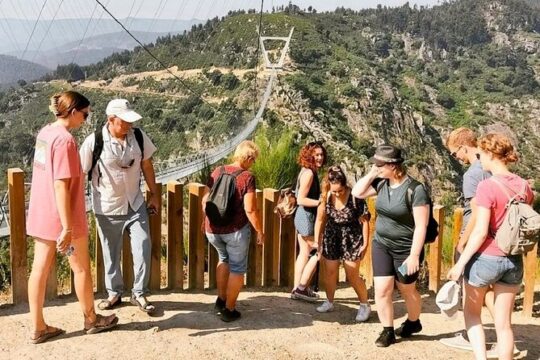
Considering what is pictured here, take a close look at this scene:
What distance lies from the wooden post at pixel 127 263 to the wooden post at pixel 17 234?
21.4 inches

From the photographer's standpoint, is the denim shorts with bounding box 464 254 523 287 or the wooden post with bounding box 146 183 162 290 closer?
the denim shorts with bounding box 464 254 523 287

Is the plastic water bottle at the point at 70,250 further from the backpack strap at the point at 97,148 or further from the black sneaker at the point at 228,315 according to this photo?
the black sneaker at the point at 228,315

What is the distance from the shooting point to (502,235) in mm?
2773

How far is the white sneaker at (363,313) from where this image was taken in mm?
3785

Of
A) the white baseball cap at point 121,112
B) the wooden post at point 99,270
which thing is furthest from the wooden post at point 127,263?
the white baseball cap at point 121,112

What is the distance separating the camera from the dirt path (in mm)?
3141

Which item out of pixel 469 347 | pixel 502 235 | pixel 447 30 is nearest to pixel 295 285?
pixel 469 347

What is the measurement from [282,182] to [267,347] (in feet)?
6.22

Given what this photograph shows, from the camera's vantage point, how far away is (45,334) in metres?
3.18

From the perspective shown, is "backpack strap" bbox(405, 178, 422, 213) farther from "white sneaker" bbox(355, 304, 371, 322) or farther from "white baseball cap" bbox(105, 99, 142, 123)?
"white baseball cap" bbox(105, 99, 142, 123)

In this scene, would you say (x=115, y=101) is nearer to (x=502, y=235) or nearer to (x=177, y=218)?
(x=177, y=218)

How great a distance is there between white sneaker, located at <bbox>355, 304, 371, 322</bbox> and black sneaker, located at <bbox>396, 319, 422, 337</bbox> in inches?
11.0

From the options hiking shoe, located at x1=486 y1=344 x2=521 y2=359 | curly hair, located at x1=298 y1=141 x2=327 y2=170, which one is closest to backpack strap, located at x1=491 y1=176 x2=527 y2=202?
hiking shoe, located at x1=486 y1=344 x2=521 y2=359

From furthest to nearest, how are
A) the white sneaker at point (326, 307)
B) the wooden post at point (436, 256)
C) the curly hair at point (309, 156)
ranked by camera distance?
1. the wooden post at point (436, 256)
2. the white sneaker at point (326, 307)
3. the curly hair at point (309, 156)
